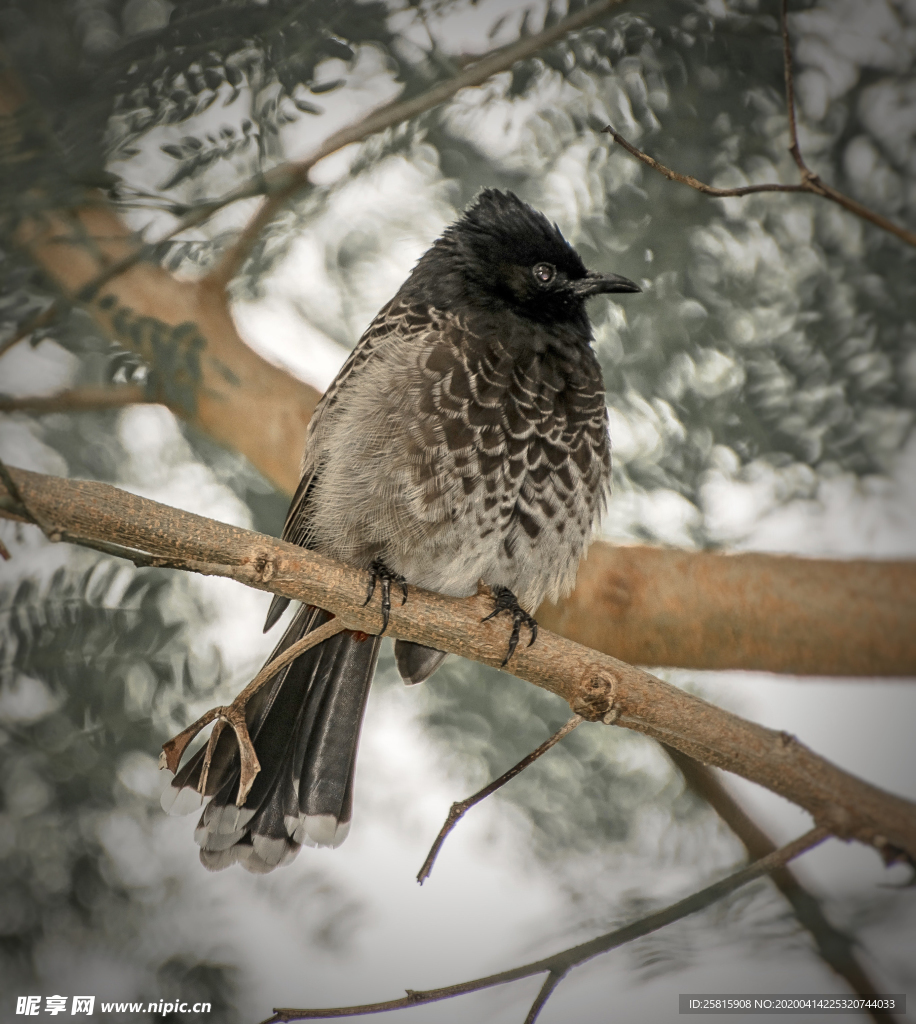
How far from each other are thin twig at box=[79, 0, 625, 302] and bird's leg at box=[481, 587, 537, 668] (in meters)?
1.30

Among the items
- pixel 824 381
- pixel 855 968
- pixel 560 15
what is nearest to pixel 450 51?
pixel 560 15

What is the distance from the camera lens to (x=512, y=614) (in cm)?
214

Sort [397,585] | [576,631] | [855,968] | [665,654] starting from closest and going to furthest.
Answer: [855,968]
[397,585]
[665,654]
[576,631]

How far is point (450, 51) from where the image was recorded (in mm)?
2447

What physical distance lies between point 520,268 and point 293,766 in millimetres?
1554

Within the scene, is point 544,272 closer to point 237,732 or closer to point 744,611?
point 744,611

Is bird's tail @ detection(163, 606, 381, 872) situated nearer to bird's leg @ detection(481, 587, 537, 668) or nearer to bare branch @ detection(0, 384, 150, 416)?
bird's leg @ detection(481, 587, 537, 668)

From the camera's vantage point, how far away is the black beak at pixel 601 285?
2.34 m

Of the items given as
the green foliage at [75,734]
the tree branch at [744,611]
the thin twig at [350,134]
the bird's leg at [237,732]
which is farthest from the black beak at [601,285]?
the green foliage at [75,734]

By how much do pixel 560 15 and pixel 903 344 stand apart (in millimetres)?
1310

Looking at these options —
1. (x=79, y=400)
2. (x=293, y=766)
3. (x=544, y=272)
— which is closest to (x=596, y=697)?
(x=293, y=766)

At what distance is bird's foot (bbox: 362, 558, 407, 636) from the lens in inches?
76.6

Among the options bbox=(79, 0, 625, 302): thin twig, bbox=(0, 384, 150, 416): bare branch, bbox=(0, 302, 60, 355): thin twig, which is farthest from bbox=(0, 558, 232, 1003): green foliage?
bbox=(79, 0, 625, 302): thin twig

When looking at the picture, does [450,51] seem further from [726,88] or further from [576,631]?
[576,631]
